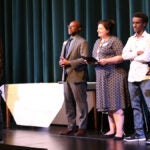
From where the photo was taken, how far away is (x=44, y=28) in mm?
6062

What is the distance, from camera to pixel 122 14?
505 centimetres

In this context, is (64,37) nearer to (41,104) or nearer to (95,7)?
(95,7)

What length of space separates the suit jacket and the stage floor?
656 mm

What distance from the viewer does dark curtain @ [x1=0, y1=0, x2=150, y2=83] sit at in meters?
5.20

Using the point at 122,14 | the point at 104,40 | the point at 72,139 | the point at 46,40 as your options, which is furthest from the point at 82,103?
the point at 46,40

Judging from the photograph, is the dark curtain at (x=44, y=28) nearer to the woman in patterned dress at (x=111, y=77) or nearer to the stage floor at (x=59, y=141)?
the woman in patterned dress at (x=111, y=77)

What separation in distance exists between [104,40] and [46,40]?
1985 millimetres

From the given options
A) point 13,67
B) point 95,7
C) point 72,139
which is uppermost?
point 95,7

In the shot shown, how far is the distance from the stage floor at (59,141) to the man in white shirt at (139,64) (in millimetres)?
282

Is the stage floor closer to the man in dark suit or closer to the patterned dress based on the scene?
the man in dark suit

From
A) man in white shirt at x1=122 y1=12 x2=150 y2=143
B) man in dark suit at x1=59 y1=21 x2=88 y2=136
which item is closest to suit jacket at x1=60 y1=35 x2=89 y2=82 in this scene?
man in dark suit at x1=59 y1=21 x2=88 y2=136

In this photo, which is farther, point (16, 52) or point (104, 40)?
point (16, 52)

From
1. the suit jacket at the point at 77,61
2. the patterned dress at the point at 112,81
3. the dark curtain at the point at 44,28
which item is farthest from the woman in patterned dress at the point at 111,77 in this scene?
the dark curtain at the point at 44,28

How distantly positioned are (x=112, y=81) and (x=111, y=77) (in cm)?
4
